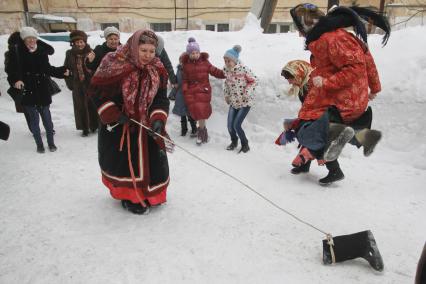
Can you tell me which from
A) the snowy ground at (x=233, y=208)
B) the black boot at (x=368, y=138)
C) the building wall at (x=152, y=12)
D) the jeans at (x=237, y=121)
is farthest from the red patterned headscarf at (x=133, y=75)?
the building wall at (x=152, y=12)

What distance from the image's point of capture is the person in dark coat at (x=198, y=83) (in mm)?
5824

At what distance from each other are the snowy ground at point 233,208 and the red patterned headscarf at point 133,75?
3.55ft

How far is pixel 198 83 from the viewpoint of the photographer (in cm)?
591

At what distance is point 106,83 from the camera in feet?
10.4

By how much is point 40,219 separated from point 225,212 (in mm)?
1738

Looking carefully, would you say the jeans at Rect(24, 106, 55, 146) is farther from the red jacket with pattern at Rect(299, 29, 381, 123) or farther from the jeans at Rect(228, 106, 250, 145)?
the red jacket with pattern at Rect(299, 29, 381, 123)

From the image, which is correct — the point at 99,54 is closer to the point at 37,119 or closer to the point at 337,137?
the point at 37,119

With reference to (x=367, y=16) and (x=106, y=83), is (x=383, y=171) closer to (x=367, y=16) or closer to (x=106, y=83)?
(x=367, y=16)

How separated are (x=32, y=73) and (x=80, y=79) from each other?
912 mm

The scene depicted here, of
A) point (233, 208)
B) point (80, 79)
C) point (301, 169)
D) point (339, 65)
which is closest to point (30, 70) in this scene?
point (80, 79)

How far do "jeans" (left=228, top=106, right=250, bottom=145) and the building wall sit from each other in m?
13.2

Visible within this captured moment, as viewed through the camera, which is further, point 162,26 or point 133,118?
point 162,26

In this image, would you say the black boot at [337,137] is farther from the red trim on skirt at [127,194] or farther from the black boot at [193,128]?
the black boot at [193,128]

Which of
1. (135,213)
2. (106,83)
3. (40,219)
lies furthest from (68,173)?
(106,83)
